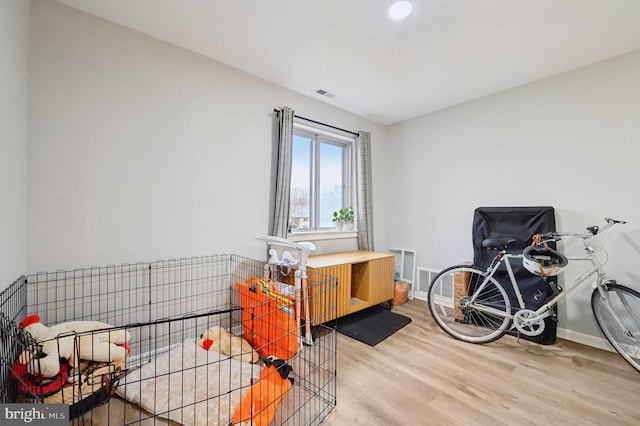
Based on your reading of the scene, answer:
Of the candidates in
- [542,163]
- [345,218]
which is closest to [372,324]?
[345,218]

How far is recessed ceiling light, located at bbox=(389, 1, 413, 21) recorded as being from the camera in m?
1.71

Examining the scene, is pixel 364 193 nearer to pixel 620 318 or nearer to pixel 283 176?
pixel 283 176

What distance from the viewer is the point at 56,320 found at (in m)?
1.70

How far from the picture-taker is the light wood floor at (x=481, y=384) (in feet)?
4.95

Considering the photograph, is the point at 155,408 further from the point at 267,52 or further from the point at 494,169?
the point at 494,169

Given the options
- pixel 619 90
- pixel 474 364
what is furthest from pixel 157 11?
pixel 619 90

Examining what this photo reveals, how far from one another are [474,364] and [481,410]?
1.78 ft

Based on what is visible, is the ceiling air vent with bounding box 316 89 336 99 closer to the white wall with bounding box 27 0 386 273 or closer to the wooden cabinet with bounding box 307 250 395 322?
the white wall with bounding box 27 0 386 273

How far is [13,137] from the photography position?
1.42 metres

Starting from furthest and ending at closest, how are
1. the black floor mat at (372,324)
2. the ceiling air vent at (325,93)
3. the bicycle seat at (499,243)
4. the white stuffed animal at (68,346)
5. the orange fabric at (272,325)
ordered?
1. the ceiling air vent at (325,93)
2. the black floor mat at (372,324)
3. the bicycle seat at (499,243)
4. the orange fabric at (272,325)
5. the white stuffed animal at (68,346)

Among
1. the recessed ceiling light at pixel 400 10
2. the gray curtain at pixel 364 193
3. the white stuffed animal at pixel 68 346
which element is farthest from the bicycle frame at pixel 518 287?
the white stuffed animal at pixel 68 346

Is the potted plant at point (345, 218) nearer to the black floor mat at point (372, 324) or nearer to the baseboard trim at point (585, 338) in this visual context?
the black floor mat at point (372, 324)

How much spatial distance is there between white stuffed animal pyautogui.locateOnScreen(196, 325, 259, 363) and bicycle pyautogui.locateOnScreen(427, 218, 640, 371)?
1.80 meters

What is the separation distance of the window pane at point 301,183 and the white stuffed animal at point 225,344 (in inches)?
55.2
